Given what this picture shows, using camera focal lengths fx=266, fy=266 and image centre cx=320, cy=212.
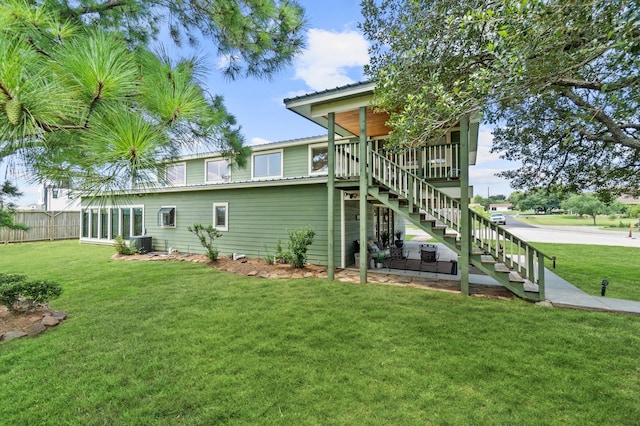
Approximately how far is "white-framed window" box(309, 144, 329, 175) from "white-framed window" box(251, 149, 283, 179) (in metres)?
1.53

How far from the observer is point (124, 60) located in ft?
5.89

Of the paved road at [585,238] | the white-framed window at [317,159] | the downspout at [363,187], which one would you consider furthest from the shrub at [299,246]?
the paved road at [585,238]

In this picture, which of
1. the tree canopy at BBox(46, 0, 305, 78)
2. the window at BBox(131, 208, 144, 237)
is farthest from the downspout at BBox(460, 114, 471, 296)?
the window at BBox(131, 208, 144, 237)

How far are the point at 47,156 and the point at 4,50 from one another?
96 cm

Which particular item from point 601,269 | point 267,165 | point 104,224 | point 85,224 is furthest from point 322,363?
point 85,224

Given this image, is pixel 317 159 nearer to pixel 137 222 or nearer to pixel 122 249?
pixel 122 249

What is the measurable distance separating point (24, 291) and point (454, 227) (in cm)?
824

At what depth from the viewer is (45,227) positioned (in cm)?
1623

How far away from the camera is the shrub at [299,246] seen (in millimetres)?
8203

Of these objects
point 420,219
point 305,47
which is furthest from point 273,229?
point 305,47

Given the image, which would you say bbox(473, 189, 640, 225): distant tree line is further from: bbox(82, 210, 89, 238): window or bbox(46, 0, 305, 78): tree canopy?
bbox(82, 210, 89, 238): window

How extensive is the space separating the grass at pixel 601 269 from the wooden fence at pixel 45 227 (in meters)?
24.0

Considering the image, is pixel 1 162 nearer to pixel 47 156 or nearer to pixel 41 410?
pixel 47 156

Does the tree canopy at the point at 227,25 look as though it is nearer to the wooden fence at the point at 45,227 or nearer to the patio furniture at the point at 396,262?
the patio furniture at the point at 396,262
